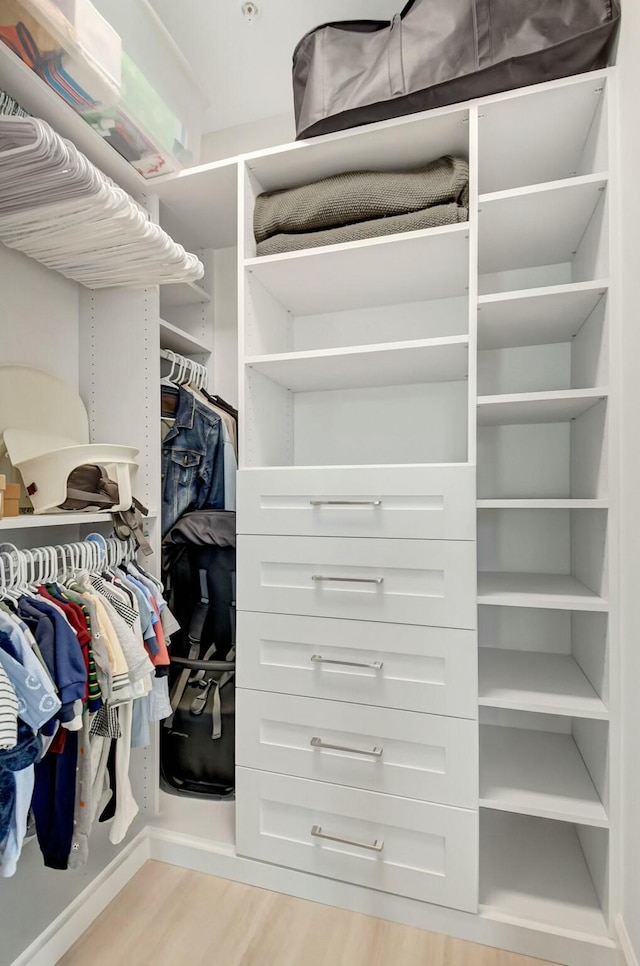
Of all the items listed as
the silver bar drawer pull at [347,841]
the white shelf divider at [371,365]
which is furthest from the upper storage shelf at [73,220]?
the silver bar drawer pull at [347,841]

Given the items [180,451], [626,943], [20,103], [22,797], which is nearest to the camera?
[22,797]

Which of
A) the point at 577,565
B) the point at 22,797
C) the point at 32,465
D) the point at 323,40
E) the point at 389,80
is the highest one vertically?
the point at 323,40

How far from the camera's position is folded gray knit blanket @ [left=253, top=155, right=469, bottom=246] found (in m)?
1.47

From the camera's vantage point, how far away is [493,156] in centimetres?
156

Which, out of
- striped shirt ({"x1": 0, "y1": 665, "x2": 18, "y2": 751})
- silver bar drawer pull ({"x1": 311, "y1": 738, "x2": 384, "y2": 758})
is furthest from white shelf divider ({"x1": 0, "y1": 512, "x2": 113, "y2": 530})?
silver bar drawer pull ({"x1": 311, "y1": 738, "x2": 384, "y2": 758})

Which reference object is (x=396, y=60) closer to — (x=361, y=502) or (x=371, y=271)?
(x=371, y=271)

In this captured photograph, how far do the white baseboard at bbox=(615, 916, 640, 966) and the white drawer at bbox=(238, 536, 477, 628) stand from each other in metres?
0.75

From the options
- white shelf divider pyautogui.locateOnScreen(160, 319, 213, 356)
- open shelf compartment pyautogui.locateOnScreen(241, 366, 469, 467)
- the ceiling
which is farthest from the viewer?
white shelf divider pyautogui.locateOnScreen(160, 319, 213, 356)

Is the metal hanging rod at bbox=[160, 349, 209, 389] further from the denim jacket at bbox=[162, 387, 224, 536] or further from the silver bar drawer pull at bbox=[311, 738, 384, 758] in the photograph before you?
the silver bar drawer pull at bbox=[311, 738, 384, 758]

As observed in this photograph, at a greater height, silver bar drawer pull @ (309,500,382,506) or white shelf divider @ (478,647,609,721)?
silver bar drawer pull @ (309,500,382,506)

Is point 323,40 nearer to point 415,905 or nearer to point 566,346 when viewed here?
point 566,346

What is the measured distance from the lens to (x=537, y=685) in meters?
1.48

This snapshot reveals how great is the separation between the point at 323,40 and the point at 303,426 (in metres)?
1.18

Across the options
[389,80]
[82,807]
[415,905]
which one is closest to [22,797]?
[82,807]
